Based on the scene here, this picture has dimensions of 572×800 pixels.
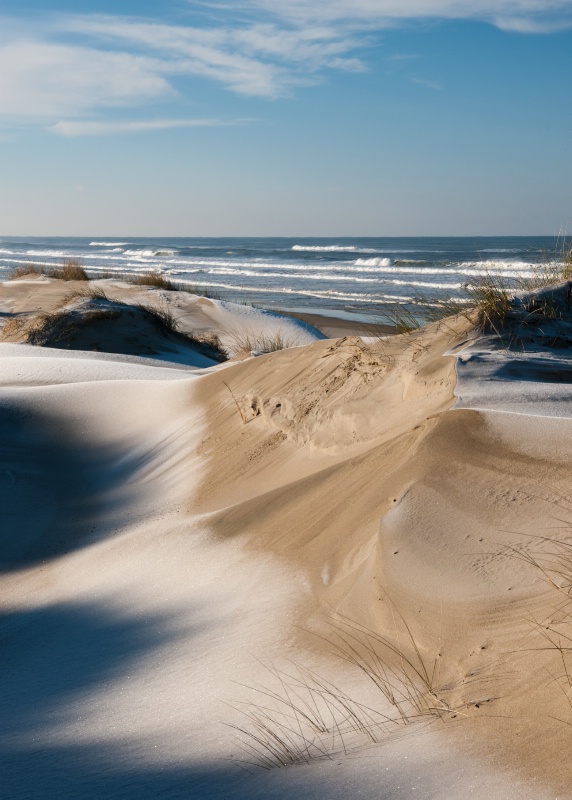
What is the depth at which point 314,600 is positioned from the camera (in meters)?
3.30

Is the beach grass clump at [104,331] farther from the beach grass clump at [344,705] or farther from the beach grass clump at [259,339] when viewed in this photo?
the beach grass clump at [344,705]

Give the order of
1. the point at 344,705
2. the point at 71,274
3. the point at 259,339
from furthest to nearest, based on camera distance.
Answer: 1. the point at 71,274
2. the point at 259,339
3. the point at 344,705

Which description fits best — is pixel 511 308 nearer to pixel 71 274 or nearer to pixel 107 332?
pixel 107 332

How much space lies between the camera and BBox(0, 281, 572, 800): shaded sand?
7.23 ft

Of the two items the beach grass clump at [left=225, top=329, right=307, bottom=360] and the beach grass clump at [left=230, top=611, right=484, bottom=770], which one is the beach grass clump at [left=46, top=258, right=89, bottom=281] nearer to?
the beach grass clump at [left=225, top=329, right=307, bottom=360]

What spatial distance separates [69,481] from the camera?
21.3ft

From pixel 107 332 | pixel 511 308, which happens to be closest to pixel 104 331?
pixel 107 332

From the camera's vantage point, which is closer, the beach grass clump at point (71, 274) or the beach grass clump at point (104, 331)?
the beach grass clump at point (104, 331)

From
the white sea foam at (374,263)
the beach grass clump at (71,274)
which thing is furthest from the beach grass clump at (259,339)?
the white sea foam at (374,263)

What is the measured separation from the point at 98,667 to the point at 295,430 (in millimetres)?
2392

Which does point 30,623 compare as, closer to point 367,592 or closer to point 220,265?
point 367,592

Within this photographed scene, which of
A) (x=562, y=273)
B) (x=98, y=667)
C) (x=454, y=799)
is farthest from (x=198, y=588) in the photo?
(x=562, y=273)

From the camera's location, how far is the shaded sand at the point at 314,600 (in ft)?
7.23

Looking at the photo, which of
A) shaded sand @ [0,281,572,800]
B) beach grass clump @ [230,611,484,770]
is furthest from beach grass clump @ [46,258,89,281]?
beach grass clump @ [230,611,484,770]
